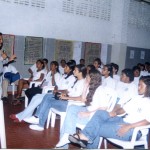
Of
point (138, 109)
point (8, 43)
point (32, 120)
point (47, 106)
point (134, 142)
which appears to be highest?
point (8, 43)

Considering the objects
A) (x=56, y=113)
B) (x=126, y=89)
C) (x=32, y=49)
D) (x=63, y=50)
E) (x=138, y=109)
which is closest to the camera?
(x=138, y=109)

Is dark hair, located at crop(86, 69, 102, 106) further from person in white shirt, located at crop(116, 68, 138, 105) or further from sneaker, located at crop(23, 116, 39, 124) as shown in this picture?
sneaker, located at crop(23, 116, 39, 124)

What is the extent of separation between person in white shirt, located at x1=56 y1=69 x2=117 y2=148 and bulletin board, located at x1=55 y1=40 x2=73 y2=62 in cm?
422

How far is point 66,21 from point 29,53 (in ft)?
5.13

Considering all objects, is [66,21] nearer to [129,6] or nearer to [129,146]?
[129,6]

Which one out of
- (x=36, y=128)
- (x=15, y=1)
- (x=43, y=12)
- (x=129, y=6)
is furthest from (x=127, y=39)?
(x=36, y=128)

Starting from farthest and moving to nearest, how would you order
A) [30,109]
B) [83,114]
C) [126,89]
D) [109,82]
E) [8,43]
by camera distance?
[8,43] → [109,82] → [30,109] → [126,89] → [83,114]

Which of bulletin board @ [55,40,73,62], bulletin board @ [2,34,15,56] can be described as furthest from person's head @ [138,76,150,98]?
bulletin board @ [55,40,73,62]

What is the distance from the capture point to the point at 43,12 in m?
7.35

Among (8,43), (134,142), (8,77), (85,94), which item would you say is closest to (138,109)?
(134,142)

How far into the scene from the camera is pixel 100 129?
3035 millimetres

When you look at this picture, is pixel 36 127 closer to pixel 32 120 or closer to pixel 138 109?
pixel 32 120

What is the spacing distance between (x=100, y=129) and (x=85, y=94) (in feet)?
2.86

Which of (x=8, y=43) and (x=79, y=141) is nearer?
(x=79, y=141)
